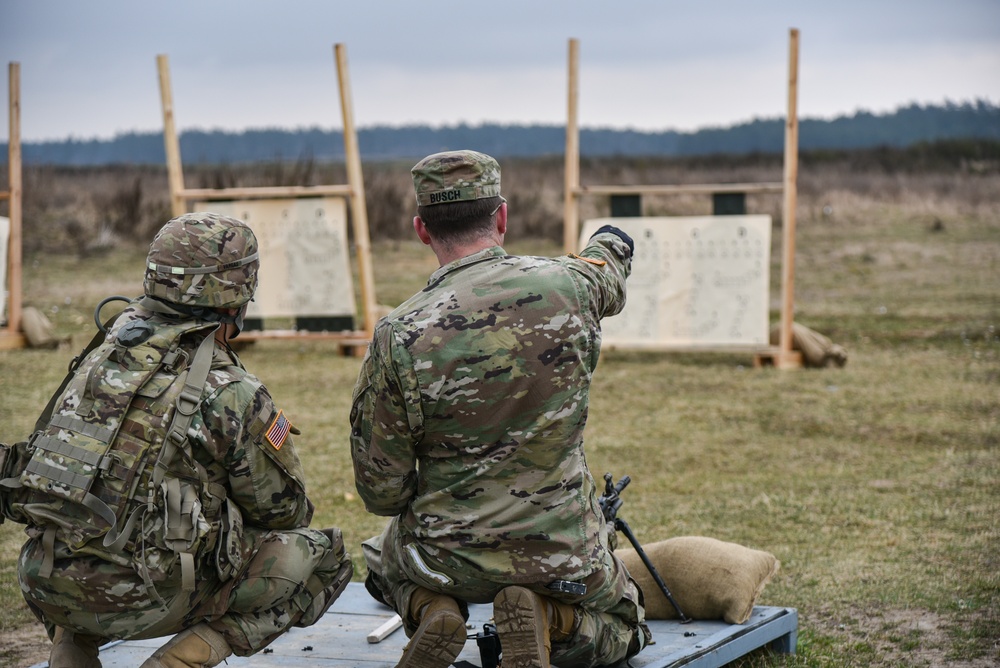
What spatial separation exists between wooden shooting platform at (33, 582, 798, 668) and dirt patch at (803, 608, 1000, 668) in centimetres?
38

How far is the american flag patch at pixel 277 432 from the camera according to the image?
3.14 meters

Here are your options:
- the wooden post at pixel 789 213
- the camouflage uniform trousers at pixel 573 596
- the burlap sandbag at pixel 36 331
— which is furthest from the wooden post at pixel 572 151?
the camouflage uniform trousers at pixel 573 596

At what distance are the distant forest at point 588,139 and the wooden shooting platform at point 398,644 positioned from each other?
137ft

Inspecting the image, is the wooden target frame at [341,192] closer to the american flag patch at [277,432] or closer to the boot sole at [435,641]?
the american flag patch at [277,432]

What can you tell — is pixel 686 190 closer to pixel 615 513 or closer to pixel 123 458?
pixel 615 513

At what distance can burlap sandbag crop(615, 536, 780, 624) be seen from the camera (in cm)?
400

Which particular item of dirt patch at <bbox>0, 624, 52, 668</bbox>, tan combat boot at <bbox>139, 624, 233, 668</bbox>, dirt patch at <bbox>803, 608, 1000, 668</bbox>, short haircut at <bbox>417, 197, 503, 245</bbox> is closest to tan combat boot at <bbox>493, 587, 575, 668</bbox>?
tan combat boot at <bbox>139, 624, 233, 668</bbox>

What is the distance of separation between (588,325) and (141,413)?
1198mm

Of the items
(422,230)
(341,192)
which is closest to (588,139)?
(341,192)

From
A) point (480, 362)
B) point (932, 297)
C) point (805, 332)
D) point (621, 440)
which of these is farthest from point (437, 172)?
point (932, 297)

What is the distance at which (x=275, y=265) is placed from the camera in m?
11.4

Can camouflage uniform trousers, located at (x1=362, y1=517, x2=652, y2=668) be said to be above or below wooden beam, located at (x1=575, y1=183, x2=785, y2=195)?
below

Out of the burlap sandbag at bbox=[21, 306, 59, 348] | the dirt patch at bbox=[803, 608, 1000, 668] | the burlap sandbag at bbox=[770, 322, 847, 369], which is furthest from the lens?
the burlap sandbag at bbox=[21, 306, 59, 348]

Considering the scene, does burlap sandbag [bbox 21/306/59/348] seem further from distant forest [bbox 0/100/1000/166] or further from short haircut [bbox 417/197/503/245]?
distant forest [bbox 0/100/1000/166]
